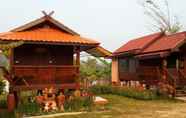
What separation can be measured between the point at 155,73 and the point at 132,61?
4.67 m

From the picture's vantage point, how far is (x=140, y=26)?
5403 centimetres

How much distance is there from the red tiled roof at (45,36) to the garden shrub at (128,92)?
14.9ft

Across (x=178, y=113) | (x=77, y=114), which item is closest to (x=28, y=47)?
(x=77, y=114)

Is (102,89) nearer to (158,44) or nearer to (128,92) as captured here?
(128,92)

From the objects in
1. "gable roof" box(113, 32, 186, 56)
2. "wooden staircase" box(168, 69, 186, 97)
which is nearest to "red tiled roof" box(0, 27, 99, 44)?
"gable roof" box(113, 32, 186, 56)

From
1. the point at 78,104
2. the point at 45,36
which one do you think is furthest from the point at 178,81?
the point at 45,36

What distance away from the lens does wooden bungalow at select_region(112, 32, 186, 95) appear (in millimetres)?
24141

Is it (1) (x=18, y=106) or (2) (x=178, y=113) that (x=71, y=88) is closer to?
(1) (x=18, y=106)

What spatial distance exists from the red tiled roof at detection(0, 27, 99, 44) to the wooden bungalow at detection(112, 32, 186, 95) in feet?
24.1

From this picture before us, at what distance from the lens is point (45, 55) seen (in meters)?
20.0

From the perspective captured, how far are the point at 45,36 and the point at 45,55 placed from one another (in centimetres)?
174

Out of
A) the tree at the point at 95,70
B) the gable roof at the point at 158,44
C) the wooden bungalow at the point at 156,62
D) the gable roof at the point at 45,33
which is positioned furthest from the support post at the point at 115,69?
the gable roof at the point at 45,33

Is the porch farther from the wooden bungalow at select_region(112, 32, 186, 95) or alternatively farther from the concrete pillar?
the concrete pillar

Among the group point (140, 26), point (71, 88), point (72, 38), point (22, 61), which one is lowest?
point (71, 88)
